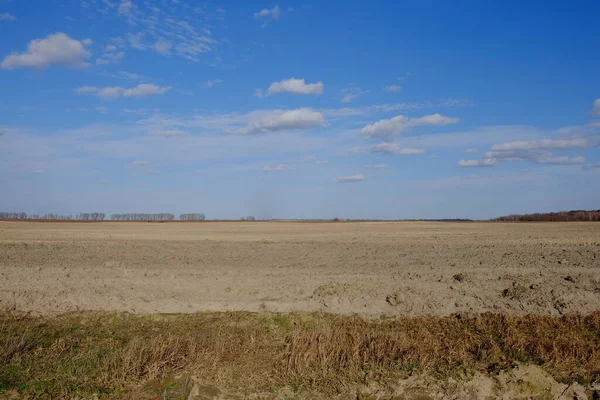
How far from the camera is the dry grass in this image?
9.79 meters

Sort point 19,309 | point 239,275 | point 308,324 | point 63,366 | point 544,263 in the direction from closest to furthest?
point 63,366 → point 308,324 → point 19,309 → point 239,275 → point 544,263

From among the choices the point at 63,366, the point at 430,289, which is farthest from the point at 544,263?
the point at 63,366

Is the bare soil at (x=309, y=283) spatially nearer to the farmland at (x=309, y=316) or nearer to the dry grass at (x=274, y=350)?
the farmland at (x=309, y=316)

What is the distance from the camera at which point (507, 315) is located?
13562mm

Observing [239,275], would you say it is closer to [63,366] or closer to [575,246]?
[63,366]

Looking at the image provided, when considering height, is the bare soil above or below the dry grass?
above

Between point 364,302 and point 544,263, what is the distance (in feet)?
30.8

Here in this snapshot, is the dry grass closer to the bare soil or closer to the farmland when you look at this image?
the farmland

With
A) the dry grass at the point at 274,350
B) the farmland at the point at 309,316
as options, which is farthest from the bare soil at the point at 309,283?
the dry grass at the point at 274,350

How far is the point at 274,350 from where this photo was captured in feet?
37.7

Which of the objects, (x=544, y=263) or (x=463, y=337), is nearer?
(x=463, y=337)

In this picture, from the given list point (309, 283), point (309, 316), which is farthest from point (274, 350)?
point (309, 283)

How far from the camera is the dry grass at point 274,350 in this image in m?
9.79

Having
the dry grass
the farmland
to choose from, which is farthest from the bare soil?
the dry grass
